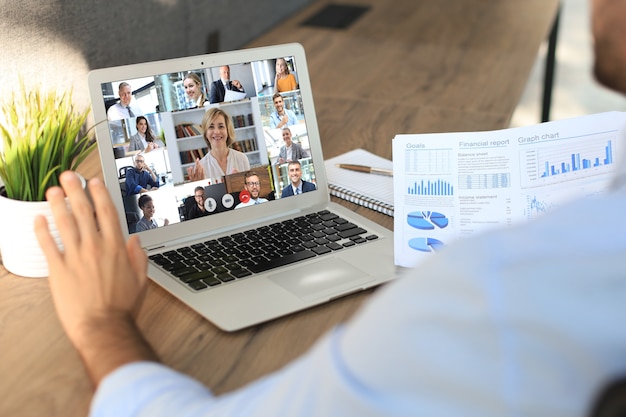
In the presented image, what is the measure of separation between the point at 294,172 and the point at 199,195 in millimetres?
165

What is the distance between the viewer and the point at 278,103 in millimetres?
1162

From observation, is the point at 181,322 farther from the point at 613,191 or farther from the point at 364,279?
the point at 613,191

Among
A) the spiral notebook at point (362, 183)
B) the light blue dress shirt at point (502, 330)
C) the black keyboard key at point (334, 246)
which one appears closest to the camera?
the light blue dress shirt at point (502, 330)

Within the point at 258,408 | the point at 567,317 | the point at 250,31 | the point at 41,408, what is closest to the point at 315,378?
the point at 258,408

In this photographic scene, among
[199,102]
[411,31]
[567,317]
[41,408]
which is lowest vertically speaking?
[41,408]

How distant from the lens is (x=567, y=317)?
0.46m

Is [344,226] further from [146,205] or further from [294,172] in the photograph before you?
[146,205]

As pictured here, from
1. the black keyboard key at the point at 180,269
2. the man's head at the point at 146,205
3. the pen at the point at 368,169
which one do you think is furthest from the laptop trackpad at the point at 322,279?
the pen at the point at 368,169

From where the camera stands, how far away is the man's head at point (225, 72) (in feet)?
3.72

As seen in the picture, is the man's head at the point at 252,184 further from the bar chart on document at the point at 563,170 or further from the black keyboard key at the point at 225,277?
the bar chart on document at the point at 563,170

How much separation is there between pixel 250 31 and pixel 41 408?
150 centimetres

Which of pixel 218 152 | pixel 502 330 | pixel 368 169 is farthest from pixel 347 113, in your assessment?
pixel 502 330

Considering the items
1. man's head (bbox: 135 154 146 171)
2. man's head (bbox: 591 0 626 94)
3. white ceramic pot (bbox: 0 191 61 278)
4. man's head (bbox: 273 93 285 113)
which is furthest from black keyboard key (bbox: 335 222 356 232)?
man's head (bbox: 591 0 626 94)

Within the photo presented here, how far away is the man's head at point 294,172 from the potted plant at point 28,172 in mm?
332
